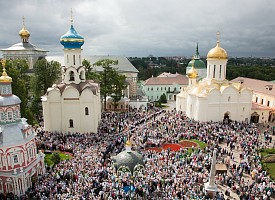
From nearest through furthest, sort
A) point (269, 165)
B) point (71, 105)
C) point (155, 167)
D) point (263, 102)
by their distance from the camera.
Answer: point (155, 167) → point (269, 165) → point (71, 105) → point (263, 102)

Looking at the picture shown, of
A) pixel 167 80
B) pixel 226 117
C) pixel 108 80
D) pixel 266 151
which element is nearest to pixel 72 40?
pixel 108 80

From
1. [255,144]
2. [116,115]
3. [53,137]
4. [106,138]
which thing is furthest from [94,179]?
[116,115]

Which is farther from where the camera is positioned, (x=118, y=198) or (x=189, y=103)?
Answer: (x=189, y=103)

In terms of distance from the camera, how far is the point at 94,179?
13914mm

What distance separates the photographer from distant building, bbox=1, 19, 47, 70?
4222cm

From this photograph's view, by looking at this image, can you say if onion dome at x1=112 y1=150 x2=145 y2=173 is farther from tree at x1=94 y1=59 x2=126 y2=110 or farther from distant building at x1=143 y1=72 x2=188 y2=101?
distant building at x1=143 y1=72 x2=188 y2=101

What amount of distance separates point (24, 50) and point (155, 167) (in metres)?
36.1

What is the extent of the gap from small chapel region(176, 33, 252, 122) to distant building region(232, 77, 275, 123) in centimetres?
165

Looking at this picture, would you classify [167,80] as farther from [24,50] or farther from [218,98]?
[24,50]

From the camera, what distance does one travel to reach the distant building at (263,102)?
2978cm

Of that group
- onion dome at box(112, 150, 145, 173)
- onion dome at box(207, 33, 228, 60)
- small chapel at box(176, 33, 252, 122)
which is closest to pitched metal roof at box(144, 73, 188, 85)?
small chapel at box(176, 33, 252, 122)

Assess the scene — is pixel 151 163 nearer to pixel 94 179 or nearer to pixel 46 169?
pixel 94 179

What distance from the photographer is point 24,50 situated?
4219 centimetres

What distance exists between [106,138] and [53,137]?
4.88 m
